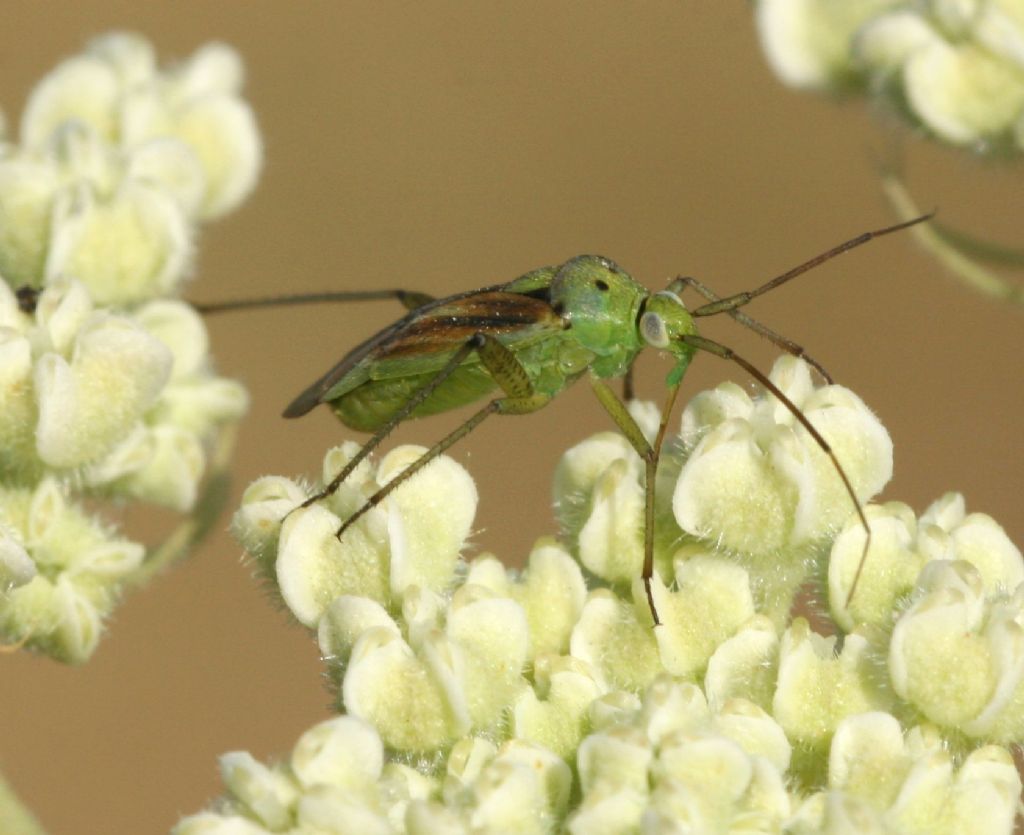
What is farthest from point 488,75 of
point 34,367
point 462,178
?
point 34,367

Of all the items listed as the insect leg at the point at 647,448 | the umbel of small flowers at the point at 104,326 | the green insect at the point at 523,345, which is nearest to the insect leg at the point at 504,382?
the green insect at the point at 523,345

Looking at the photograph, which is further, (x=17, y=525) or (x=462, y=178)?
(x=462, y=178)

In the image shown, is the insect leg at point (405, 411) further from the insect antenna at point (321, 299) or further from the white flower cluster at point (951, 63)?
the white flower cluster at point (951, 63)

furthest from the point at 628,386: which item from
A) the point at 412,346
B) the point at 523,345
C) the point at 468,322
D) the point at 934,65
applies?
the point at 934,65

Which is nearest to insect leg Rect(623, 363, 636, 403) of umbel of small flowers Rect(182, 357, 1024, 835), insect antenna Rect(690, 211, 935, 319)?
insect antenna Rect(690, 211, 935, 319)

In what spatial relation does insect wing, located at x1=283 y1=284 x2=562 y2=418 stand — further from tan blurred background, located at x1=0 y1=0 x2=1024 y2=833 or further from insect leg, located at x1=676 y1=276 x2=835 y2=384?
tan blurred background, located at x1=0 y1=0 x2=1024 y2=833

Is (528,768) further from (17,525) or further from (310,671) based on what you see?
(310,671)
